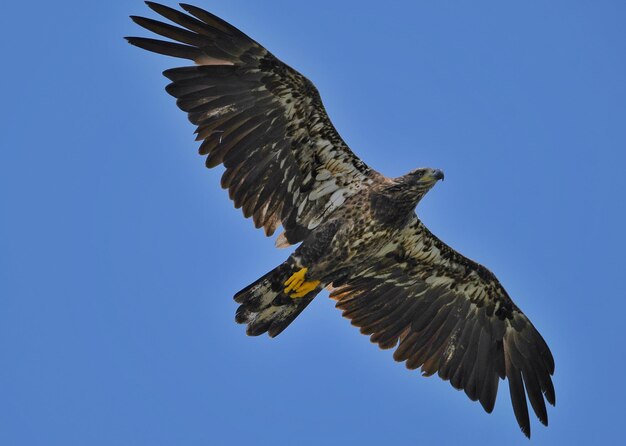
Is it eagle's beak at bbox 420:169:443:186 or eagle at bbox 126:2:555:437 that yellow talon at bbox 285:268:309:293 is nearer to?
eagle at bbox 126:2:555:437

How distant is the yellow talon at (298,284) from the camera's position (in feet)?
53.5

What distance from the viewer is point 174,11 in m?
15.3

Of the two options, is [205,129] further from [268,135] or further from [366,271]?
[366,271]

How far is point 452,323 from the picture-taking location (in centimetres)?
1819

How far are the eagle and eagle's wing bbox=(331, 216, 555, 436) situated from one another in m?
0.02

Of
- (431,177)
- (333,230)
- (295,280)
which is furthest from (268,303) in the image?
(431,177)

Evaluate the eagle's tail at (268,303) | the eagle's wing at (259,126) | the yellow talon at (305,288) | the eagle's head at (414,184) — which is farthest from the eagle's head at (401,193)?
the eagle's tail at (268,303)

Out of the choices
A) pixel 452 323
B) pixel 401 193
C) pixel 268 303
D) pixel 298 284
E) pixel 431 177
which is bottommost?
pixel 268 303

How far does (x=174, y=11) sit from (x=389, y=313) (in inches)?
230

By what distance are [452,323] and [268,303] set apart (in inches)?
134

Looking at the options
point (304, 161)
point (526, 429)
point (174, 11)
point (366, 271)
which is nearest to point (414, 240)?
point (366, 271)

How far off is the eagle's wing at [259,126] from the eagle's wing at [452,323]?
1678mm

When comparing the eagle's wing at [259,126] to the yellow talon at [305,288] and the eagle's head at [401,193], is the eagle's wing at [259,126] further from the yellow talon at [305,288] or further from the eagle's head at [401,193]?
the yellow talon at [305,288]

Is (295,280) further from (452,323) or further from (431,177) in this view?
(452,323)
